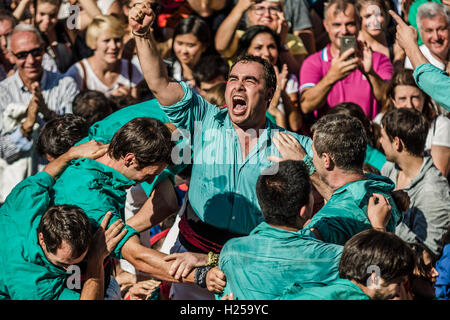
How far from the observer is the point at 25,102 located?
6348mm

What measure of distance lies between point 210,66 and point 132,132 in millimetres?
2185

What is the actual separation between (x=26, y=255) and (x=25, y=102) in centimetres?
266

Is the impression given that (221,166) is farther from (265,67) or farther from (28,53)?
(28,53)

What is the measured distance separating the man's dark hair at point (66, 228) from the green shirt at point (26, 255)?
Answer: 0.16 meters

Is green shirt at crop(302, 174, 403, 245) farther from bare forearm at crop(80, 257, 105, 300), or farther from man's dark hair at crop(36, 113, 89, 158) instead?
man's dark hair at crop(36, 113, 89, 158)

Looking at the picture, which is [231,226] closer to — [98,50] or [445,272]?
[445,272]

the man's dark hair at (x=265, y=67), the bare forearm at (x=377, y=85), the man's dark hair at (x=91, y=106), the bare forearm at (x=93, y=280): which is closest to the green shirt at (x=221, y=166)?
the man's dark hair at (x=265, y=67)

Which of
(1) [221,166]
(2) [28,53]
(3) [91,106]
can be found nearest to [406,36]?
(1) [221,166]

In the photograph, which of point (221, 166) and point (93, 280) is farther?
point (221, 166)

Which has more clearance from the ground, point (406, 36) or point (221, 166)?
point (406, 36)

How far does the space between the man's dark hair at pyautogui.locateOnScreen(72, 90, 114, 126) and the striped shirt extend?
0.47 metres

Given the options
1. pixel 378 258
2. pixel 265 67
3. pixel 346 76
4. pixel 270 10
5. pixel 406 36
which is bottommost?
pixel 346 76

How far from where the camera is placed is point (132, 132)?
167 inches
